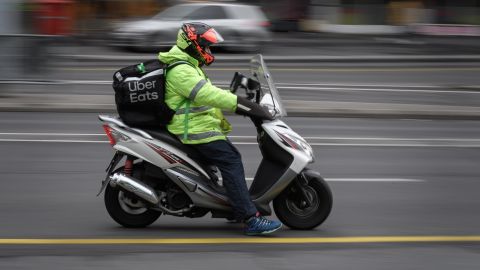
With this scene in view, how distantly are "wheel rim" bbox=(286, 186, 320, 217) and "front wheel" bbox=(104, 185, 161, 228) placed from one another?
101 centimetres

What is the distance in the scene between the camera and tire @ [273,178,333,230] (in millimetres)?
7098

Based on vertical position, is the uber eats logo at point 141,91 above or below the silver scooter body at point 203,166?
above

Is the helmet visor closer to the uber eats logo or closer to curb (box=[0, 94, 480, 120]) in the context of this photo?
the uber eats logo

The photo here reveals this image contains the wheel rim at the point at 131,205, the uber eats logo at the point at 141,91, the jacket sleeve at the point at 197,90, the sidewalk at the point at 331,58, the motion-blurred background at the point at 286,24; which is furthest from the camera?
the motion-blurred background at the point at 286,24

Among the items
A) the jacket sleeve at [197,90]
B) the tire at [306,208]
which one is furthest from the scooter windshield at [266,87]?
the tire at [306,208]

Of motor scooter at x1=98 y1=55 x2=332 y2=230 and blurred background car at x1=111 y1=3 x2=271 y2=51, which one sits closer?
motor scooter at x1=98 y1=55 x2=332 y2=230

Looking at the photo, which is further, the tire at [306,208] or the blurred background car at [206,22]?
the blurred background car at [206,22]

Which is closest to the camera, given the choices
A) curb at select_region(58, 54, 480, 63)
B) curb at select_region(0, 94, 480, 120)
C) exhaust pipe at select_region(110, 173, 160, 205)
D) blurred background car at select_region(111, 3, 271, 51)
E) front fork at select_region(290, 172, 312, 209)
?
exhaust pipe at select_region(110, 173, 160, 205)

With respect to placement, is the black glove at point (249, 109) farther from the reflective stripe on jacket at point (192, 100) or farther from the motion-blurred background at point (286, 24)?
the motion-blurred background at point (286, 24)

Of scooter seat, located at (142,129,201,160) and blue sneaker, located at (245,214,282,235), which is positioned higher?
scooter seat, located at (142,129,201,160)

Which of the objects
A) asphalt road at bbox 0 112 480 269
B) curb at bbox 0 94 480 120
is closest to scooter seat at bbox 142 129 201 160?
asphalt road at bbox 0 112 480 269

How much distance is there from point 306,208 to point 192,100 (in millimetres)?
1229

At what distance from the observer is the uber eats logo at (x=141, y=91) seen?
6746 mm

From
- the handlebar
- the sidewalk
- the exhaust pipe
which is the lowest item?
the sidewalk
